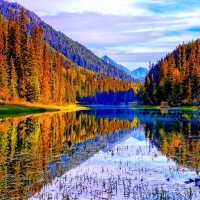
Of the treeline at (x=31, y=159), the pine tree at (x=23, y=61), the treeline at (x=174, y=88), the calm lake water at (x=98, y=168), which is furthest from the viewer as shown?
the treeline at (x=174, y=88)

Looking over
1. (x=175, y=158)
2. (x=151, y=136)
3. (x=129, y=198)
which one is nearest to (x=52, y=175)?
(x=129, y=198)

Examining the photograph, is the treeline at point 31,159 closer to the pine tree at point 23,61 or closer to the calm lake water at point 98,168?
the calm lake water at point 98,168

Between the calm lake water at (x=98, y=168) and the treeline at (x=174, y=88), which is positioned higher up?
the treeline at (x=174, y=88)

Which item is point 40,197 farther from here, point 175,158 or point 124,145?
point 124,145

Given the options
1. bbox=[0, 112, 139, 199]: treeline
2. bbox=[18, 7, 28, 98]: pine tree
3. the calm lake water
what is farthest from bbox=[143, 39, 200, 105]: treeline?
the calm lake water

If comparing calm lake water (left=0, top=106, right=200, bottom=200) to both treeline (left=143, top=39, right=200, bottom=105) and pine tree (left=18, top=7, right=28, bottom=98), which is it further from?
treeline (left=143, top=39, right=200, bottom=105)

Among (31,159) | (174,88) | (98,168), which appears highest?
(174,88)

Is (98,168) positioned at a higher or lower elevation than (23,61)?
lower

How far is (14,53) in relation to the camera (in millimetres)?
92562

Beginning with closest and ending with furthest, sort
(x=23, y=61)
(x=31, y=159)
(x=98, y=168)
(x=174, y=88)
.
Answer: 1. (x=98, y=168)
2. (x=31, y=159)
3. (x=23, y=61)
4. (x=174, y=88)

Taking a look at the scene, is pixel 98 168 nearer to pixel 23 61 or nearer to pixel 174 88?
pixel 23 61

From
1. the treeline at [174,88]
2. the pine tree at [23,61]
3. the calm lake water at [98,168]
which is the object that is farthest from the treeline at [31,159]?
the treeline at [174,88]

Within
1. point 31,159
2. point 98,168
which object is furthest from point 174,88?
point 98,168

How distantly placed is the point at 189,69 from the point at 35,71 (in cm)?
7019
